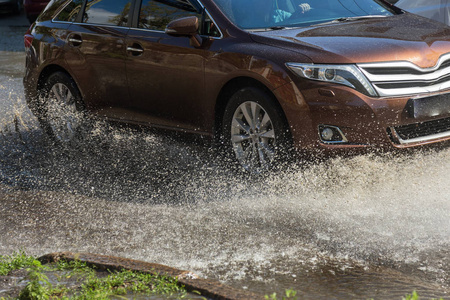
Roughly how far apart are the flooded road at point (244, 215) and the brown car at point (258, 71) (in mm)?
235

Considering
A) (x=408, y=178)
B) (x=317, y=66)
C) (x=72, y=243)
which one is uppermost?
(x=317, y=66)

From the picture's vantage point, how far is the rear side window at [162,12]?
627 cm

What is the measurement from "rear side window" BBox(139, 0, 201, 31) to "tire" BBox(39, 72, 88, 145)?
4.14 ft

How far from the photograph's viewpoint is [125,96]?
6738 mm

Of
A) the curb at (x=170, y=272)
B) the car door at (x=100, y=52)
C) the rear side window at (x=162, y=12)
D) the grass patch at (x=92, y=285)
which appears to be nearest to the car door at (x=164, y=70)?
the rear side window at (x=162, y=12)

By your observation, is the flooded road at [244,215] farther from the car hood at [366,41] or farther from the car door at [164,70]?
the car hood at [366,41]

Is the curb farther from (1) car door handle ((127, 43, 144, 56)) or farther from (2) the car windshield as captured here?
(1) car door handle ((127, 43, 144, 56))

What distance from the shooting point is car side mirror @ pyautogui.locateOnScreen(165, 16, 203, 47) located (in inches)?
231

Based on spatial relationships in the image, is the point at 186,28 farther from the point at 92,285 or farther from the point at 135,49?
the point at 92,285

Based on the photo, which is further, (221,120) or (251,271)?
(221,120)

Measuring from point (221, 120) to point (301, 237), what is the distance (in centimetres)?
169

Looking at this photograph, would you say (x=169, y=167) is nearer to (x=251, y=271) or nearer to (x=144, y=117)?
(x=144, y=117)

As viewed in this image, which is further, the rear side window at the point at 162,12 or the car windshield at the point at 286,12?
the rear side window at the point at 162,12

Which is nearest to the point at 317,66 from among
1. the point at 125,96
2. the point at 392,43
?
the point at 392,43
